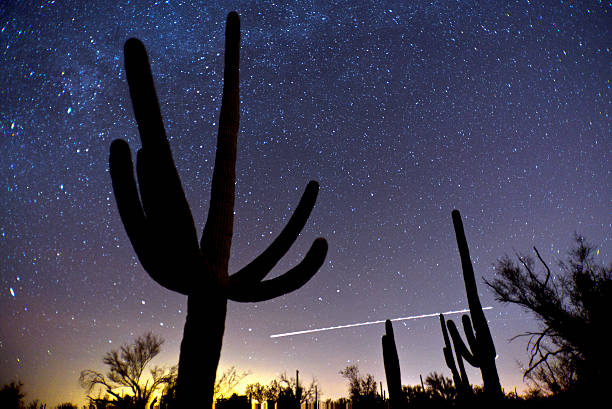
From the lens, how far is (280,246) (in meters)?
3.57

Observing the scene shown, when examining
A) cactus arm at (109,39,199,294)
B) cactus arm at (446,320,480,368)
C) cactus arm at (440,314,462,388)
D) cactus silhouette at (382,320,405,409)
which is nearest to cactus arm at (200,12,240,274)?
cactus arm at (109,39,199,294)

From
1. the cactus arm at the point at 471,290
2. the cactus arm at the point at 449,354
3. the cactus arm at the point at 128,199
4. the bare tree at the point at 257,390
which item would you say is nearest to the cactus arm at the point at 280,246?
the cactus arm at the point at 128,199

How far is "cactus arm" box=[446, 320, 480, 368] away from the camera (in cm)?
809

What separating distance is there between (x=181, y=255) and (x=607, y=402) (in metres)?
11.7

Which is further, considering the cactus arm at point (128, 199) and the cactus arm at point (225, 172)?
the cactus arm at point (225, 172)

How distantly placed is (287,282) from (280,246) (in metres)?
0.39

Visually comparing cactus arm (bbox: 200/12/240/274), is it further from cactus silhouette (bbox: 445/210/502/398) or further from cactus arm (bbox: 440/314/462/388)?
cactus arm (bbox: 440/314/462/388)

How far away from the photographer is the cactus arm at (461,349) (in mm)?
8092

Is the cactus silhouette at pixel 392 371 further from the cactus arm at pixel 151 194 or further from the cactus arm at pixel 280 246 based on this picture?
the cactus arm at pixel 151 194

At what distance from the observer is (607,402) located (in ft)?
28.1

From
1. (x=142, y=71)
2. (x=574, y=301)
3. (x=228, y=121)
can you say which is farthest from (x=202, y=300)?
(x=574, y=301)

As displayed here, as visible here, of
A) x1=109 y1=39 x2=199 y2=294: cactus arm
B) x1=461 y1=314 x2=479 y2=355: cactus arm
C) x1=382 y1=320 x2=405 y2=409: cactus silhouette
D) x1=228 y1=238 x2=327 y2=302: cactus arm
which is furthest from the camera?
x1=461 y1=314 x2=479 y2=355: cactus arm

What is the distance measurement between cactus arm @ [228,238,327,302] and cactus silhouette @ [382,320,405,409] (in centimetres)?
496

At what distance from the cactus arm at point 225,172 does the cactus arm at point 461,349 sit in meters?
7.16
